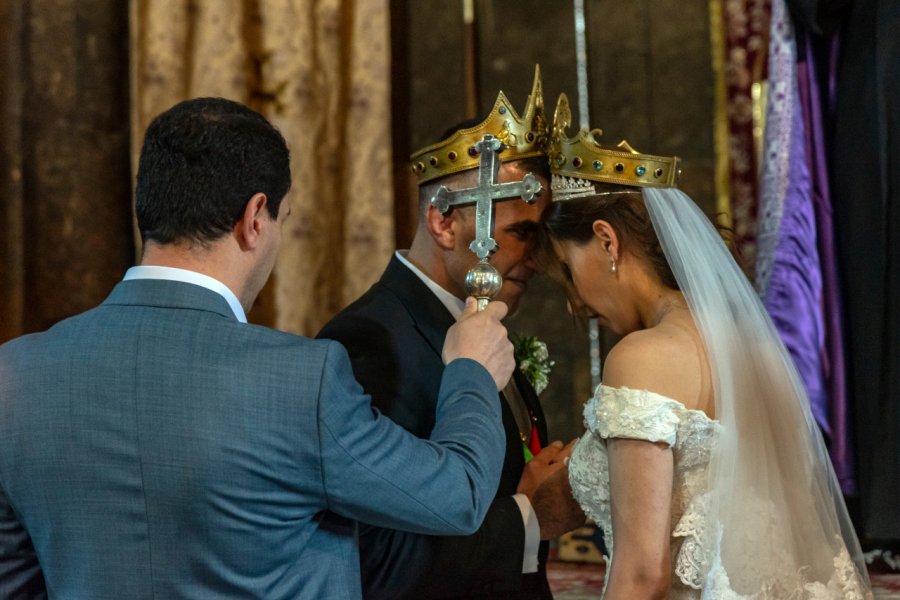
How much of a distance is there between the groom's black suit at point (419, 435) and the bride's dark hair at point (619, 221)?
0.34 meters

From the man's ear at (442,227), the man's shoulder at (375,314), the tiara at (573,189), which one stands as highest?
the tiara at (573,189)

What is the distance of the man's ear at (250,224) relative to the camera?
5.62 ft

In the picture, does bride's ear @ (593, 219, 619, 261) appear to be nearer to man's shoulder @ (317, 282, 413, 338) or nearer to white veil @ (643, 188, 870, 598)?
white veil @ (643, 188, 870, 598)

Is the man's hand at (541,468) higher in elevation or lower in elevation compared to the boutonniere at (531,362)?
lower

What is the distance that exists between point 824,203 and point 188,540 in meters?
2.58

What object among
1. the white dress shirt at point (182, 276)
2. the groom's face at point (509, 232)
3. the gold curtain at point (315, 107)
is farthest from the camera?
the gold curtain at point (315, 107)

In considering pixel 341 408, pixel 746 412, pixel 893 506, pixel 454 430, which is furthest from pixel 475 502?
pixel 893 506

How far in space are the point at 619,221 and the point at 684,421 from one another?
0.48 meters

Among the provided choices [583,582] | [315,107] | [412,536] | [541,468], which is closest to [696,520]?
[541,468]

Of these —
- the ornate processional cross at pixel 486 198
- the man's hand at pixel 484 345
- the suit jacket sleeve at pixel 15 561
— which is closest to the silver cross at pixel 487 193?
the ornate processional cross at pixel 486 198

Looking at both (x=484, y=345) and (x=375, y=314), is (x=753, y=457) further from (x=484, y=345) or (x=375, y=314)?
(x=375, y=314)

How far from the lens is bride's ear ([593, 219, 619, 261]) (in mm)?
2281

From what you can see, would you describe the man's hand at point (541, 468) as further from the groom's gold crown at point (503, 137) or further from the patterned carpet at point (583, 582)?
the patterned carpet at point (583, 582)

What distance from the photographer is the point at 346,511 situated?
5.40ft
